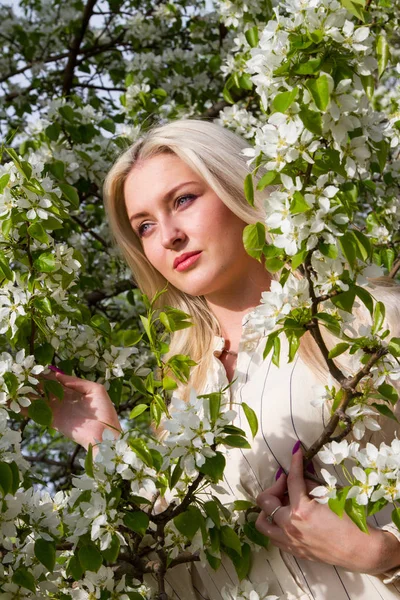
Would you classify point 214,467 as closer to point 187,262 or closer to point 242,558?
point 242,558

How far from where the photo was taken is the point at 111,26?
5145 millimetres

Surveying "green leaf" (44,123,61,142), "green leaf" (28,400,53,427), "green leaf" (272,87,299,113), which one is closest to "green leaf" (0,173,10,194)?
"green leaf" (28,400,53,427)

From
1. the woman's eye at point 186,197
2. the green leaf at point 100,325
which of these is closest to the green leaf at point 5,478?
the green leaf at point 100,325

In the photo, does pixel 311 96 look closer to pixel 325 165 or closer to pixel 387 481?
pixel 325 165

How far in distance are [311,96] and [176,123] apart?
1.17m

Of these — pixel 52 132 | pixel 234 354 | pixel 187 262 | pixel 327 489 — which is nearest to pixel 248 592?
pixel 327 489

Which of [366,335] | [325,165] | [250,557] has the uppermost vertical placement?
[325,165]

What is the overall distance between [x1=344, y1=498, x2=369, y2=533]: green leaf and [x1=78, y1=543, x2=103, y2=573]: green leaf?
0.48 m

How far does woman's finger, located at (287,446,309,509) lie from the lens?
1.79 m

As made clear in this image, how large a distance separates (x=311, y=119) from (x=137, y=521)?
80 cm

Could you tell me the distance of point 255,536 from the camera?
1.89 metres

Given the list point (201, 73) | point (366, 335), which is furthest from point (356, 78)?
point (201, 73)

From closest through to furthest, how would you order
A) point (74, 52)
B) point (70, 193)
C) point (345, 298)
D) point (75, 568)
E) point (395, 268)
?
point (345, 298) → point (75, 568) → point (70, 193) → point (395, 268) → point (74, 52)

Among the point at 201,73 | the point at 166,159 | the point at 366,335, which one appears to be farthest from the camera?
the point at 201,73
